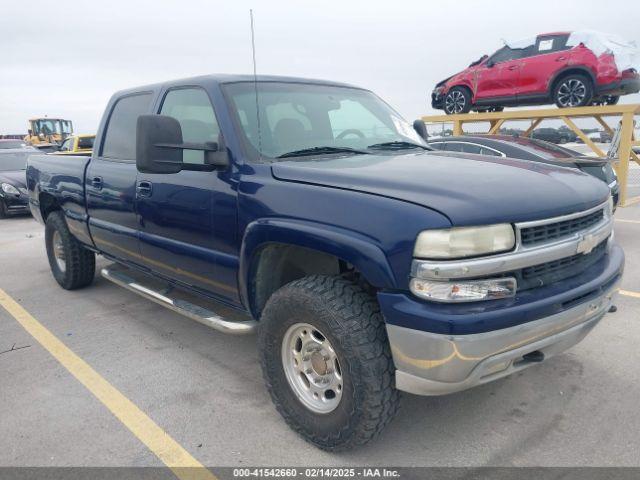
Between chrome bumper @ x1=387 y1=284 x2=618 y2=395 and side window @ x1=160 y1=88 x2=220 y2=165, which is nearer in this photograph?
chrome bumper @ x1=387 y1=284 x2=618 y2=395

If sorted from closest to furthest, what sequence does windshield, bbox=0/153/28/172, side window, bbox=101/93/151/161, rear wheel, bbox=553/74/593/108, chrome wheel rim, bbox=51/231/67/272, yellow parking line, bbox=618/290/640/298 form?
side window, bbox=101/93/151/161, yellow parking line, bbox=618/290/640/298, chrome wheel rim, bbox=51/231/67/272, rear wheel, bbox=553/74/593/108, windshield, bbox=0/153/28/172

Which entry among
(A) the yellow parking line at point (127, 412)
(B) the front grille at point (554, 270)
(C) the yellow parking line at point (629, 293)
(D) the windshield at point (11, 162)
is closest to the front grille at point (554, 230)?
(B) the front grille at point (554, 270)

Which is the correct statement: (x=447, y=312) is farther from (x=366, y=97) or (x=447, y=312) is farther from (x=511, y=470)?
(x=366, y=97)

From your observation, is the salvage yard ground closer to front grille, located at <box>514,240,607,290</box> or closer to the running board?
the running board

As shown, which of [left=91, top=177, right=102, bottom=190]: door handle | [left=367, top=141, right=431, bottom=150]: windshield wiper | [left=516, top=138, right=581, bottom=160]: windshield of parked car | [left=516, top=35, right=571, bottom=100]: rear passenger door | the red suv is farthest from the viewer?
[left=516, top=35, right=571, bottom=100]: rear passenger door

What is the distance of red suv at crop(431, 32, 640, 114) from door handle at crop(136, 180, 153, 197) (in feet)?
26.8

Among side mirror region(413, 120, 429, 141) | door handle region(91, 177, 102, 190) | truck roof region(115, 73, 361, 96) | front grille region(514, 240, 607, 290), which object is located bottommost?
front grille region(514, 240, 607, 290)

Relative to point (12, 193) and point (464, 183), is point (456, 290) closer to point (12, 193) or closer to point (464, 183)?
point (464, 183)

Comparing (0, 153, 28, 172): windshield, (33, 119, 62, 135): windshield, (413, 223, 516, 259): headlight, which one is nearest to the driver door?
(413, 223, 516, 259): headlight

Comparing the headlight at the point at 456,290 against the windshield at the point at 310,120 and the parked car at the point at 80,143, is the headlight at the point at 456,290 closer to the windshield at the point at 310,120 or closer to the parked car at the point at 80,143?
the windshield at the point at 310,120

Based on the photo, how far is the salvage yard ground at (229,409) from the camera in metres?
2.61

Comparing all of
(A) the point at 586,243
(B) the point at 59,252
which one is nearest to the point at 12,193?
(B) the point at 59,252

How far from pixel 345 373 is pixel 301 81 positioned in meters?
2.16

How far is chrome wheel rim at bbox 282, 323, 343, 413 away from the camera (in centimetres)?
257
